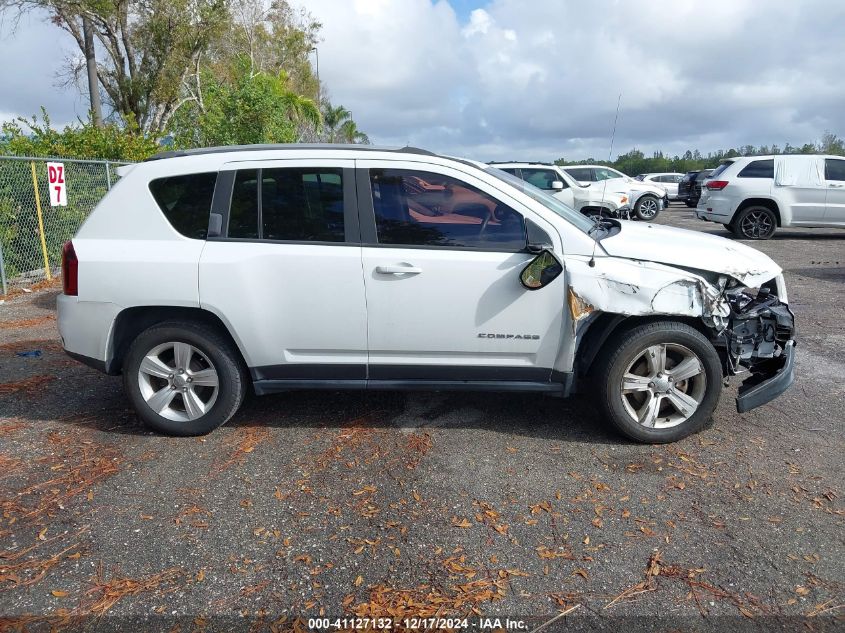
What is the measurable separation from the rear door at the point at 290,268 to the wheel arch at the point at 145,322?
0.42ft

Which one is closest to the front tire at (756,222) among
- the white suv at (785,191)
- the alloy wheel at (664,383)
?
the white suv at (785,191)

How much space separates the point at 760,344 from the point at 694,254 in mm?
740

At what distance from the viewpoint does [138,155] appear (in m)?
13.4

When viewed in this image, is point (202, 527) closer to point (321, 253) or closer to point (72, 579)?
point (72, 579)

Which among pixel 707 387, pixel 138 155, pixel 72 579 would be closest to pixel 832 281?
pixel 707 387

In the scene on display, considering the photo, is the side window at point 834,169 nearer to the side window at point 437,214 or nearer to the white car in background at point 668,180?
the side window at point 437,214

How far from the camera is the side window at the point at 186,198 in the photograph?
3.93 metres

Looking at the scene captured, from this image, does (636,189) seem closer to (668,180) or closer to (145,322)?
(668,180)

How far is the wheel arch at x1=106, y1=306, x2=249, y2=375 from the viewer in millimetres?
3963

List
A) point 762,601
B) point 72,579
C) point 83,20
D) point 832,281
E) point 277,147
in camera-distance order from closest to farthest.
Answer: point 762,601
point 72,579
point 277,147
point 832,281
point 83,20

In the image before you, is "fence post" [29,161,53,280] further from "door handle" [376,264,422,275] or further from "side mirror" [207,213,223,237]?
"door handle" [376,264,422,275]

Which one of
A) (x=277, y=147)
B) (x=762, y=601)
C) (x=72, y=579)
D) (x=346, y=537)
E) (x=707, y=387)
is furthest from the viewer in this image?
(x=277, y=147)

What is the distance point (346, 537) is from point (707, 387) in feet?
7.85

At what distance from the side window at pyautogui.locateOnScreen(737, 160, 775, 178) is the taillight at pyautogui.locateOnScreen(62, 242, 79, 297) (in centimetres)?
1375
